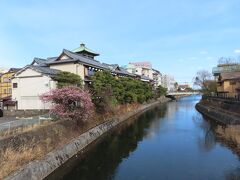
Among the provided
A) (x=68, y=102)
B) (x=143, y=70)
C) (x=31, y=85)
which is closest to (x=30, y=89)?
(x=31, y=85)

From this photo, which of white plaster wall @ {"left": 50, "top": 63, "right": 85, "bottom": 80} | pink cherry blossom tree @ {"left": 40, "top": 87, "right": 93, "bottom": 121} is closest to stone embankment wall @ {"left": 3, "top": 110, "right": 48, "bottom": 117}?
white plaster wall @ {"left": 50, "top": 63, "right": 85, "bottom": 80}

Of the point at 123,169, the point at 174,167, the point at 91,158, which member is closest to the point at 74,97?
the point at 91,158

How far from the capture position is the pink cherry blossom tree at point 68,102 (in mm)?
20094

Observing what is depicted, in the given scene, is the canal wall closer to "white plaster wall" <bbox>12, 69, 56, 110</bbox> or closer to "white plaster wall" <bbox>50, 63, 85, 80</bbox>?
"white plaster wall" <bbox>12, 69, 56, 110</bbox>

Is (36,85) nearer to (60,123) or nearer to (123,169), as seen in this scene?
(60,123)

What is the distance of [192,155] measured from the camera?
17891mm

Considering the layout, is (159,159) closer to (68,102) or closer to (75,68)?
(68,102)

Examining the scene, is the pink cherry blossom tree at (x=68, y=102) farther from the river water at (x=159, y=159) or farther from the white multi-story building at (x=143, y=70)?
the white multi-story building at (x=143, y=70)

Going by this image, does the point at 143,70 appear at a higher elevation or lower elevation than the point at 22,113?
higher

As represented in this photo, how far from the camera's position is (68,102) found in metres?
20.6

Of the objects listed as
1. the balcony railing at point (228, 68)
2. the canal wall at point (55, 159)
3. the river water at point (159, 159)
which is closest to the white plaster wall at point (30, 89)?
the canal wall at point (55, 159)

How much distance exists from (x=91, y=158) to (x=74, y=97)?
5256 millimetres

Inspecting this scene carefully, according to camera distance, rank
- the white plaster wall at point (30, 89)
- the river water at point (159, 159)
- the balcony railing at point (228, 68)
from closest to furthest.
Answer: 1. the river water at point (159, 159)
2. the white plaster wall at point (30, 89)
3. the balcony railing at point (228, 68)

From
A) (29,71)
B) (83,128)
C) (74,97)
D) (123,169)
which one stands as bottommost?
(123,169)
